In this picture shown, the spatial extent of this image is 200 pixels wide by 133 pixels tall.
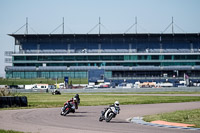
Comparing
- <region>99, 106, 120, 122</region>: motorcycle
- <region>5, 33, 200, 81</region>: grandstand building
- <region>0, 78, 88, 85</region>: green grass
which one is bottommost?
<region>99, 106, 120, 122</region>: motorcycle

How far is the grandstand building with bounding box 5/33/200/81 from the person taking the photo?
412 feet

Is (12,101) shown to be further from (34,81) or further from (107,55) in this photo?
(107,55)

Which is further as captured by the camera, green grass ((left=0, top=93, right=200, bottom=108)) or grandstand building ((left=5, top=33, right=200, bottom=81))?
grandstand building ((left=5, top=33, right=200, bottom=81))

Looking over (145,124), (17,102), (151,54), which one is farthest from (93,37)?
(145,124)

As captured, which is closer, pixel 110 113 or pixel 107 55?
pixel 110 113

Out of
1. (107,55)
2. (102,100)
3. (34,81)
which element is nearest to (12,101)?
(102,100)

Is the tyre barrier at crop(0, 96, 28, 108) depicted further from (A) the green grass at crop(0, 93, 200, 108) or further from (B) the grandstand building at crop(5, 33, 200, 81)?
(B) the grandstand building at crop(5, 33, 200, 81)

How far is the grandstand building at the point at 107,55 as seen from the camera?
412 ft

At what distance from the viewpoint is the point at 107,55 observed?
127 metres

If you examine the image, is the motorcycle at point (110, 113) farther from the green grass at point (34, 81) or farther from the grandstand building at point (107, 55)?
the grandstand building at point (107, 55)

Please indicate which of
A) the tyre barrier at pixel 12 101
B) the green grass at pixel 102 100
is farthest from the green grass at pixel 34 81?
the tyre barrier at pixel 12 101

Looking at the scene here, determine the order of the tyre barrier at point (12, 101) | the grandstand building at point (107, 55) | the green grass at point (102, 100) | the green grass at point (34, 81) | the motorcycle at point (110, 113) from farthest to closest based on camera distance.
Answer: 1. the grandstand building at point (107, 55)
2. the green grass at point (34, 81)
3. the green grass at point (102, 100)
4. the tyre barrier at point (12, 101)
5. the motorcycle at point (110, 113)

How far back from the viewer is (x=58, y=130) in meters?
19.7

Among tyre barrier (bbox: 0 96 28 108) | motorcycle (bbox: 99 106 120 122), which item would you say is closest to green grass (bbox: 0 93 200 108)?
tyre barrier (bbox: 0 96 28 108)
